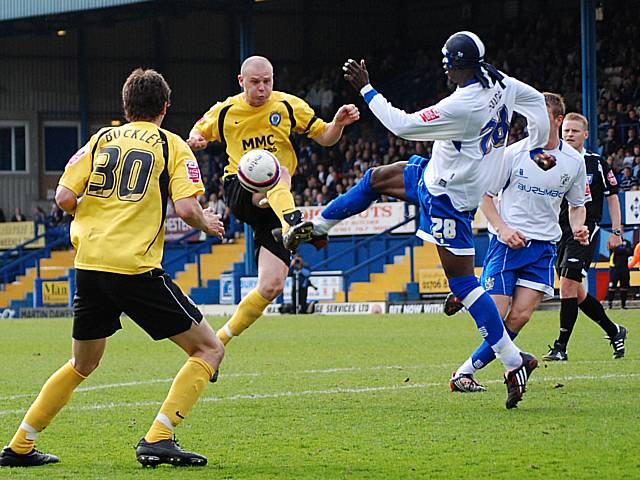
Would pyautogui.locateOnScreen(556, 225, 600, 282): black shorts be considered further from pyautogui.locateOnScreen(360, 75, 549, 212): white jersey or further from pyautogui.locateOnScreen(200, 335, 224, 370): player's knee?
pyautogui.locateOnScreen(200, 335, 224, 370): player's knee

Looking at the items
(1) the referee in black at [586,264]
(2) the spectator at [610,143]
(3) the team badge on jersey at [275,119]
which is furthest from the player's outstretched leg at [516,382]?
(2) the spectator at [610,143]

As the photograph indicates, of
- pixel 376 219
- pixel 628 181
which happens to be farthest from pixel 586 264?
pixel 376 219

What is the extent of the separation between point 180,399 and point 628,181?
21088mm

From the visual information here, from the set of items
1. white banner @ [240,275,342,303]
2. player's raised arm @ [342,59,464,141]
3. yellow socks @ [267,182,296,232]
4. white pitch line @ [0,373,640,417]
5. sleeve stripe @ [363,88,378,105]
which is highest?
sleeve stripe @ [363,88,378,105]

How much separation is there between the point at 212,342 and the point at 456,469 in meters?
1.41

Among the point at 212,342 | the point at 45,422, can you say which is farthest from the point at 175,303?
the point at 45,422

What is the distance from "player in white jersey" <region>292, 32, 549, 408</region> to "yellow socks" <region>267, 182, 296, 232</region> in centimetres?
139

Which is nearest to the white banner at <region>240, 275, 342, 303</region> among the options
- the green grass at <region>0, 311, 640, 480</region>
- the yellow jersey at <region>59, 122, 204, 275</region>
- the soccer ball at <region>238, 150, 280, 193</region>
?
the green grass at <region>0, 311, 640, 480</region>

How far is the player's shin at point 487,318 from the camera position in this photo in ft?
27.2

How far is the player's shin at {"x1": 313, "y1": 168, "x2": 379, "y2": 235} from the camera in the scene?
8.70 meters

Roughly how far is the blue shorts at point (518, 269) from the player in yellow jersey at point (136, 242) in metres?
3.52

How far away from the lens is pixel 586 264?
12164 mm

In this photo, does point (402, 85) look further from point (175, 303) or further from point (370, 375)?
point (175, 303)

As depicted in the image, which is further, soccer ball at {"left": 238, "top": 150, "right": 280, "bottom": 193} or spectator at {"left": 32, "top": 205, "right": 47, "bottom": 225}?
spectator at {"left": 32, "top": 205, "right": 47, "bottom": 225}
